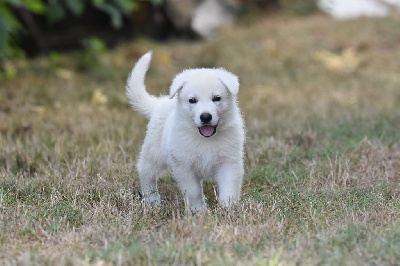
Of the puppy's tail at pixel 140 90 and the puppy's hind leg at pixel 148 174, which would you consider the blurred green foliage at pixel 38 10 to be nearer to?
the puppy's tail at pixel 140 90

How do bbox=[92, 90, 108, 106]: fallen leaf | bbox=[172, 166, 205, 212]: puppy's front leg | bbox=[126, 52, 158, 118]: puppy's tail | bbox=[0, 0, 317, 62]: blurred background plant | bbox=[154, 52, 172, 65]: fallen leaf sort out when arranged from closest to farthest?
bbox=[172, 166, 205, 212]: puppy's front leg < bbox=[126, 52, 158, 118]: puppy's tail < bbox=[92, 90, 108, 106]: fallen leaf < bbox=[154, 52, 172, 65]: fallen leaf < bbox=[0, 0, 317, 62]: blurred background plant

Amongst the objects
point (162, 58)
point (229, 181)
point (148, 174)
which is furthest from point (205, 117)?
point (162, 58)

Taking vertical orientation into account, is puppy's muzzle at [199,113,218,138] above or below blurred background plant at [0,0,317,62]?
above

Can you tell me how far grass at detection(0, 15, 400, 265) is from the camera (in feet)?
9.94

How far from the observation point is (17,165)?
4.87m

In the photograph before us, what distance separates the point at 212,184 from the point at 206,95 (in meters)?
1.02

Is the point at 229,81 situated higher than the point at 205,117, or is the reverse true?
the point at 229,81

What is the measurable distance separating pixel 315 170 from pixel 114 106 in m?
3.45

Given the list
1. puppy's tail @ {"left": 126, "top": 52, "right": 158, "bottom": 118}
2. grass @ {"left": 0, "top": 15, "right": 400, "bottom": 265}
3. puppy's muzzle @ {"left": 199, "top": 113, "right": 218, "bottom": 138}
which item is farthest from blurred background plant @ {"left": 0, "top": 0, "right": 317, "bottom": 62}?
puppy's muzzle @ {"left": 199, "top": 113, "right": 218, "bottom": 138}

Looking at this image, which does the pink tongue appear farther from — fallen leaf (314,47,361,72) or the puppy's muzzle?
fallen leaf (314,47,361,72)

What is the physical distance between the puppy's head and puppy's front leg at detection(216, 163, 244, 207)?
0.26 metres

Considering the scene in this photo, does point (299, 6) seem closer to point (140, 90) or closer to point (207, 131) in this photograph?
point (140, 90)

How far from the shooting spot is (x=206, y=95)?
3.79 metres

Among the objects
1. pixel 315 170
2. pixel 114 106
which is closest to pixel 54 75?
pixel 114 106
